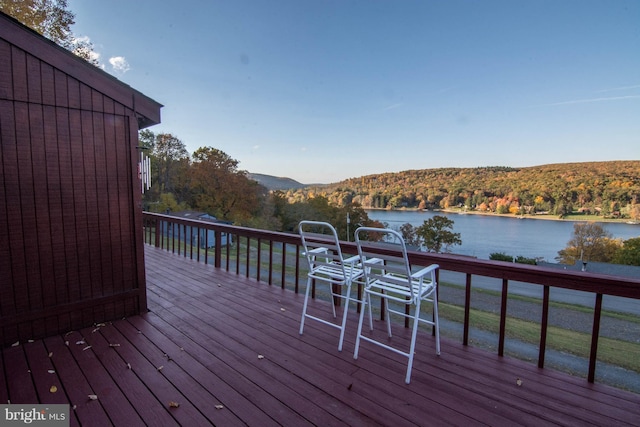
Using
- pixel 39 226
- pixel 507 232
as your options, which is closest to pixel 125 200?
pixel 39 226

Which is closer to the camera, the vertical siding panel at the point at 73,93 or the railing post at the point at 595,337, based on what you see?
the railing post at the point at 595,337

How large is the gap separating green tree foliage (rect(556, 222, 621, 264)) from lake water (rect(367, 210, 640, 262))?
230 cm

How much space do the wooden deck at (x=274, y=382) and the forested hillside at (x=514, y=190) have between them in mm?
33540

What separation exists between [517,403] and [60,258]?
341 cm

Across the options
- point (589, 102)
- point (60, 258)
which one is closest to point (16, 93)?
point (60, 258)

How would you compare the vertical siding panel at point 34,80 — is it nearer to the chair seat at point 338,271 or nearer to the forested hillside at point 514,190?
the chair seat at point 338,271

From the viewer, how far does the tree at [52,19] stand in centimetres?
1053

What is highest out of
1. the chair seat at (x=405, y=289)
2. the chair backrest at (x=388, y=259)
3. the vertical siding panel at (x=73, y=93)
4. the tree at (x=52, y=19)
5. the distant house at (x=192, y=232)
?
the tree at (x=52, y=19)

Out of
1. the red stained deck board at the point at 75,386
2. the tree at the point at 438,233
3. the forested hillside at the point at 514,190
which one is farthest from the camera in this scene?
the tree at the point at 438,233

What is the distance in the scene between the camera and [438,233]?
3294 cm

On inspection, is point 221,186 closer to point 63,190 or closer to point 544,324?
point 63,190

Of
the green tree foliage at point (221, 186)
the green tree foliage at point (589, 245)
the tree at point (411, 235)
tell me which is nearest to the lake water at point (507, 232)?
the green tree foliage at point (589, 245)

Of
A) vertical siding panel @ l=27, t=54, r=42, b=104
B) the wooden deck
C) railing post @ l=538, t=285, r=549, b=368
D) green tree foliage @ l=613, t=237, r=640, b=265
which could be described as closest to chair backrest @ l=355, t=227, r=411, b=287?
the wooden deck

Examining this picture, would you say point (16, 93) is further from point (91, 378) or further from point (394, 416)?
point (394, 416)
